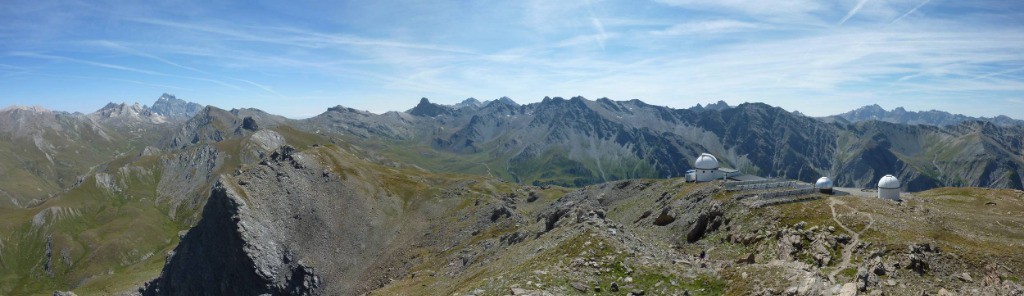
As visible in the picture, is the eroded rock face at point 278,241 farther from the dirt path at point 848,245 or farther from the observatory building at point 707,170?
the dirt path at point 848,245

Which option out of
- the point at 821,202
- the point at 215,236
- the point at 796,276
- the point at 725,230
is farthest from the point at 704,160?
the point at 215,236

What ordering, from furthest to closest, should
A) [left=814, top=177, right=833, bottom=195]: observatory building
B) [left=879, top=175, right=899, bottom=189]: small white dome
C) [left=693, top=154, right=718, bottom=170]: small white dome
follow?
1. [left=693, top=154, right=718, bottom=170]: small white dome
2. [left=879, top=175, right=899, bottom=189]: small white dome
3. [left=814, top=177, right=833, bottom=195]: observatory building

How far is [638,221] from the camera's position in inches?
3497

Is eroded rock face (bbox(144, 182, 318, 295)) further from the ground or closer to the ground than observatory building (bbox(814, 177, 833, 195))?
closer to the ground

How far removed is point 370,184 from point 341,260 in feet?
120

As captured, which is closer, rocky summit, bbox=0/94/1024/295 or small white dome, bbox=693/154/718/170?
rocky summit, bbox=0/94/1024/295

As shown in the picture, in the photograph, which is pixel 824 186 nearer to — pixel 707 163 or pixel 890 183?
pixel 890 183

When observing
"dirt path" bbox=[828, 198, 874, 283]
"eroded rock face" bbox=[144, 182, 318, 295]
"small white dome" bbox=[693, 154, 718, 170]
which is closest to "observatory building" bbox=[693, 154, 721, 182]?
"small white dome" bbox=[693, 154, 718, 170]

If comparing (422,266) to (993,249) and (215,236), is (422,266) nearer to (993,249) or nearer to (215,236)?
(215,236)

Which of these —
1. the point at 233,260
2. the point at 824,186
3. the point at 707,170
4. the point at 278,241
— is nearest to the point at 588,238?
the point at 824,186

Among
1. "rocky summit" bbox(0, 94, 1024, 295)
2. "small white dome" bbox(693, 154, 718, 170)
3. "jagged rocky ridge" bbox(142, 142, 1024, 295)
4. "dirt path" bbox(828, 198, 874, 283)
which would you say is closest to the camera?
"jagged rocky ridge" bbox(142, 142, 1024, 295)

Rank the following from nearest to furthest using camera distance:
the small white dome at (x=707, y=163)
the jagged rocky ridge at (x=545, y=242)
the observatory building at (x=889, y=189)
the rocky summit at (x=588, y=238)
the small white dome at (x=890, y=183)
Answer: the jagged rocky ridge at (x=545, y=242) → the rocky summit at (x=588, y=238) → the observatory building at (x=889, y=189) → the small white dome at (x=890, y=183) → the small white dome at (x=707, y=163)

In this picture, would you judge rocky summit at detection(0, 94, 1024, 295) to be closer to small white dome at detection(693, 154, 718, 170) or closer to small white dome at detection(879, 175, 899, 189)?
small white dome at detection(879, 175, 899, 189)

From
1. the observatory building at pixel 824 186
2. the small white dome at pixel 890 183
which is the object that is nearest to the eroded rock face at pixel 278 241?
the observatory building at pixel 824 186
